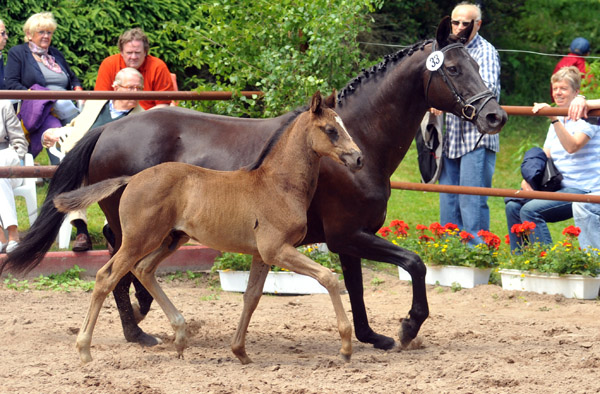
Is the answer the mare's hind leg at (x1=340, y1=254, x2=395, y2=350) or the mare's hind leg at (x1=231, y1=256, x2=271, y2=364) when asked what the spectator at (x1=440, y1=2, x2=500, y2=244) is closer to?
the mare's hind leg at (x1=340, y1=254, x2=395, y2=350)

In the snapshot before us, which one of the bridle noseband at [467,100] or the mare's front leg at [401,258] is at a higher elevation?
the bridle noseband at [467,100]

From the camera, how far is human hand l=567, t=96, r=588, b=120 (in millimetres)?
6430

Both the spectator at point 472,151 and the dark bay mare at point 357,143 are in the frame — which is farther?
the spectator at point 472,151

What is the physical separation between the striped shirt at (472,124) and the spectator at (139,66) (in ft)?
8.38

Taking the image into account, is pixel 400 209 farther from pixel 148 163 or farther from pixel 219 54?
pixel 148 163

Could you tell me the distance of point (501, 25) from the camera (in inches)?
640

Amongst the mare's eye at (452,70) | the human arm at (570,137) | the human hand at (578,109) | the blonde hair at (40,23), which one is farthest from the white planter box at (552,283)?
the blonde hair at (40,23)

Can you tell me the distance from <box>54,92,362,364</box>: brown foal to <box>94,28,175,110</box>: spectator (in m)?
3.05

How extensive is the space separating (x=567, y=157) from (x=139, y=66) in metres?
3.85

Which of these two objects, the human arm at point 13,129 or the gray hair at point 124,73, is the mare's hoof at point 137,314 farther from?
the human arm at point 13,129

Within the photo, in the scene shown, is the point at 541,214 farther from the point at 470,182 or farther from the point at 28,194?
the point at 28,194

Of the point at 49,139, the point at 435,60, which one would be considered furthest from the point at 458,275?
the point at 49,139

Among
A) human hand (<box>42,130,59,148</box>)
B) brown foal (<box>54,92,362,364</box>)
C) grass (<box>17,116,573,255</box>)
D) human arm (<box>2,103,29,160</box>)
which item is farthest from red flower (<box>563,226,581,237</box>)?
human arm (<box>2,103,29,160</box>)

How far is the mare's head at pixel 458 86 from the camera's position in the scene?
5.18 meters
